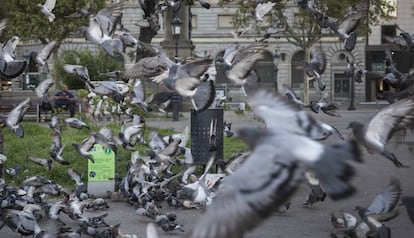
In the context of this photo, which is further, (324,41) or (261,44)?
(324,41)

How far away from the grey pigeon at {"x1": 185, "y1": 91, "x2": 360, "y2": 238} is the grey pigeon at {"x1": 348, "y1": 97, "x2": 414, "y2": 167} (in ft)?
5.48

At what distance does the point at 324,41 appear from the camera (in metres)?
55.7

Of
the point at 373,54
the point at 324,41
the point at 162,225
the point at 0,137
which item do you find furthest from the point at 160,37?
the point at 162,225

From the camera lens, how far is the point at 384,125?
5820mm

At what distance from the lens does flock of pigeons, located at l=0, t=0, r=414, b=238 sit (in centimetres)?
394

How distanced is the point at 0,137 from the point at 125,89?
327 cm

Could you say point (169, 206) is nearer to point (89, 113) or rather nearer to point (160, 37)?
point (89, 113)

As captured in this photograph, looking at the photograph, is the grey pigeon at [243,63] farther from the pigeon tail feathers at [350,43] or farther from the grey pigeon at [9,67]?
the grey pigeon at [9,67]

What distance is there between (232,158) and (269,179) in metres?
3.68

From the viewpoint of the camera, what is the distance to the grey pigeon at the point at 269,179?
150 inches

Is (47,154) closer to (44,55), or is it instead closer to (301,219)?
(44,55)

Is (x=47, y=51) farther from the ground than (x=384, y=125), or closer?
farther from the ground

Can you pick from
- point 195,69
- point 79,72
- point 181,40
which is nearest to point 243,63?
point 195,69

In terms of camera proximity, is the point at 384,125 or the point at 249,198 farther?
the point at 384,125
